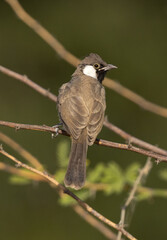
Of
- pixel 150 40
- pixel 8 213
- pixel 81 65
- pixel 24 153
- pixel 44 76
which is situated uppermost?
pixel 150 40

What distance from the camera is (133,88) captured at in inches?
311

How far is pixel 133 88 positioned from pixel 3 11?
2328mm

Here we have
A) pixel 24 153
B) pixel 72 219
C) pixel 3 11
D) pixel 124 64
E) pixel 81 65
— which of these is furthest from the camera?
pixel 3 11

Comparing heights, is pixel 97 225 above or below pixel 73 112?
below

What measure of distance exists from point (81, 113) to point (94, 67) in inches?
33.6

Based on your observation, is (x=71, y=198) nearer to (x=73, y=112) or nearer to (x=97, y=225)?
(x=97, y=225)

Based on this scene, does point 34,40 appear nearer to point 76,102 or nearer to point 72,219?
point 72,219

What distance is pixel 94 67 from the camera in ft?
16.4

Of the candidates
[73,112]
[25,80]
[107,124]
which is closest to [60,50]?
[25,80]

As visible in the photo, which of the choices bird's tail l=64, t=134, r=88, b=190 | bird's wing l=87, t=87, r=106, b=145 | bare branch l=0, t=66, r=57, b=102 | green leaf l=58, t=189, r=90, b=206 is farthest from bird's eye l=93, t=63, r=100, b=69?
green leaf l=58, t=189, r=90, b=206

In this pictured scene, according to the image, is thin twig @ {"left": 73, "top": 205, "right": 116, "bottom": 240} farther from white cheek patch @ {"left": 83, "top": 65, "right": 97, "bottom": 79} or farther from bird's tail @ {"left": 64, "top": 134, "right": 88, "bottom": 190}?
white cheek patch @ {"left": 83, "top": 65, "right": 97, "bottom": 79}

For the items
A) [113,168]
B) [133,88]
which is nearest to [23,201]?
[133,88]

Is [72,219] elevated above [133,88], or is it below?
below

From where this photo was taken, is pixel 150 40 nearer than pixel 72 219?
No
